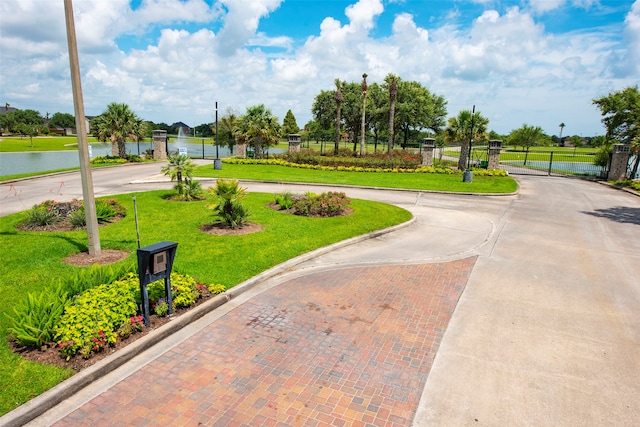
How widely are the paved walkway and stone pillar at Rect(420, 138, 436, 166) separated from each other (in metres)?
22.3

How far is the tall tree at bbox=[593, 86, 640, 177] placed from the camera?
28.1 metres

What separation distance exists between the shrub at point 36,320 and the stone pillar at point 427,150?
2969 cm

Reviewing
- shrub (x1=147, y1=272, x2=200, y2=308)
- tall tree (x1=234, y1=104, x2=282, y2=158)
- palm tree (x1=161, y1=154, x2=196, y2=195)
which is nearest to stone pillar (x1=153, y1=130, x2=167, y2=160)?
tall tree (x1=234, y1=104, x2=282, y2=158)

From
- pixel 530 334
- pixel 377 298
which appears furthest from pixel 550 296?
pixel 377 298

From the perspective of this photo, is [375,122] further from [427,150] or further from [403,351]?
[403,351]

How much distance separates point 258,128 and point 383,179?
14.4m

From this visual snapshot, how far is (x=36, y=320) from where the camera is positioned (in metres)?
5.20

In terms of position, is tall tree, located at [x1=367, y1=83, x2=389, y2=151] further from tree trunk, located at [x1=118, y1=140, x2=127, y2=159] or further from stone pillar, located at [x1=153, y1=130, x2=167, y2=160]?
tree trunk, located at [x1=118, y1=140, x2=127, y2=159]

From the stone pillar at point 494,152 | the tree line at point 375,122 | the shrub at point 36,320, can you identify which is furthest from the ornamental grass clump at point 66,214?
the stone pillar at point 494,152

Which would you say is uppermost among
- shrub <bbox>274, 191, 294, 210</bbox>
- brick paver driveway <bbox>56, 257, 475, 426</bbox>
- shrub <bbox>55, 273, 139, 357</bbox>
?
shrub <bbox>274, 191, 294, 210</bbox>

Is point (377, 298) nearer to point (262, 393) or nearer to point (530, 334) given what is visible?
point (530, 334)

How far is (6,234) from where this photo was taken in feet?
33.9

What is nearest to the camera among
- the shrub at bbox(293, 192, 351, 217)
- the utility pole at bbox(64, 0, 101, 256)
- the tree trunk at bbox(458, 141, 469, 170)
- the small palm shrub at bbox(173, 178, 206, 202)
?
the utility pole at bbox(64, 0, 101, 256)

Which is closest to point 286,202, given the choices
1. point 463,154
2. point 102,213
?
point 102,213
